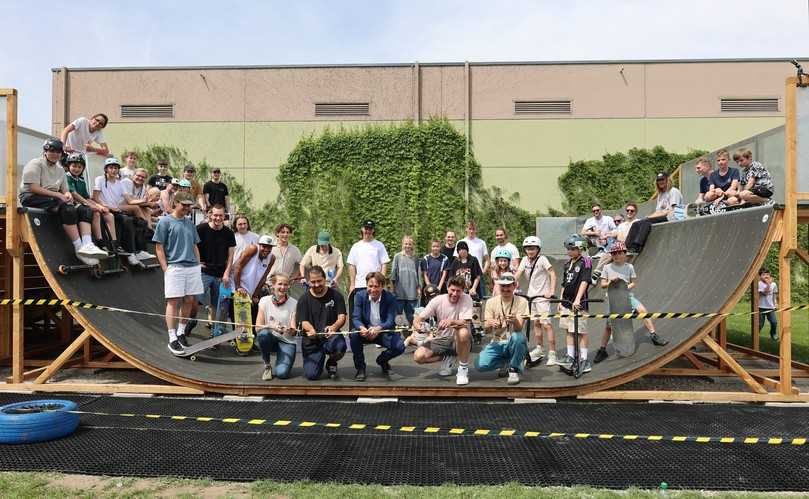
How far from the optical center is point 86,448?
15.8 feet

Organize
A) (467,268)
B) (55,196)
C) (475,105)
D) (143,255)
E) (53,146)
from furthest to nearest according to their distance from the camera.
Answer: (475,105) < (143,255) < (467,268) < (55,196) < (53,146)

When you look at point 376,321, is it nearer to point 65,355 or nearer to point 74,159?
point 65,355

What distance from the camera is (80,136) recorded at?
348 inches

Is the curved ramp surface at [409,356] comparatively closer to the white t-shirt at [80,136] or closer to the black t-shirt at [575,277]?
the black t-shirt at [575,277]

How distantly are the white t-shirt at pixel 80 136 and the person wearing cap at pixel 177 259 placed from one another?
266cm

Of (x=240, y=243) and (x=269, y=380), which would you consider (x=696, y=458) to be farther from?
(x=240, y=243)

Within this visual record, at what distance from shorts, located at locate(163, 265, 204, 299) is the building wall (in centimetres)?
1166

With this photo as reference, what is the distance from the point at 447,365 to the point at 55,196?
4974mm

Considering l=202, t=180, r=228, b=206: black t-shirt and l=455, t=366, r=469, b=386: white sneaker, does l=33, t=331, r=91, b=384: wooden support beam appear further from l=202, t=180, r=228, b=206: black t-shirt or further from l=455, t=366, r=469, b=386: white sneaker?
l=202, t=180, r=228, b=206: black t-shirt

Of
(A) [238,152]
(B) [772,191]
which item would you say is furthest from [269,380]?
(A) [238,152]

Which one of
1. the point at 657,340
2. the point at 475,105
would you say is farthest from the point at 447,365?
the point at 475,105

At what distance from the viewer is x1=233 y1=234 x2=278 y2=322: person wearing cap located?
8383 mm

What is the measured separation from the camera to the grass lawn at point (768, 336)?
33.9 feet

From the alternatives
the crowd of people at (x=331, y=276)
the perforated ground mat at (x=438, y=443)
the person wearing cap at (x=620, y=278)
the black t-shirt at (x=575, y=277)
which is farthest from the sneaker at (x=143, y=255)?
the person wearing cap at (x=620, y=278)
